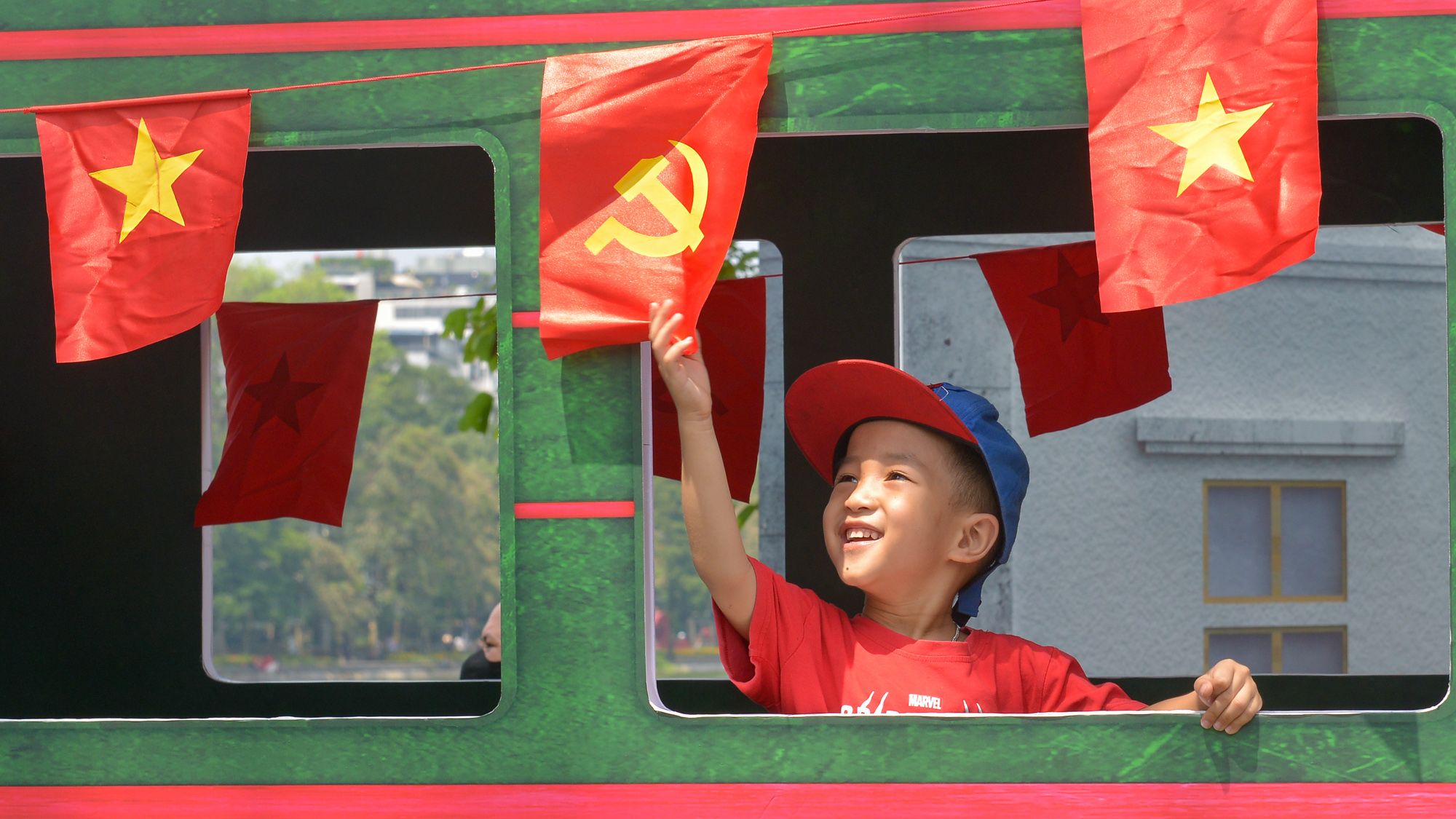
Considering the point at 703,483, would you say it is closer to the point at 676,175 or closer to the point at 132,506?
the point at 676,175

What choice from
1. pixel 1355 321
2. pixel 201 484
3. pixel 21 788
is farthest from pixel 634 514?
pixel 1355 321

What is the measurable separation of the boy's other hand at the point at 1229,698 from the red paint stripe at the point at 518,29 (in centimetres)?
86

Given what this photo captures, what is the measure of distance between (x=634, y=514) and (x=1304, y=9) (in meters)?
1.07

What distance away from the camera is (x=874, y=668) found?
234cm

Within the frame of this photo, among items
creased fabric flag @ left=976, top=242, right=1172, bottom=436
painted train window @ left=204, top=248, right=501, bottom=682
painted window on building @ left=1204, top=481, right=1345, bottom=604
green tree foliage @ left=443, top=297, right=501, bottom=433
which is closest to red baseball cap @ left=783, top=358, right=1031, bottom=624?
creased fabric flag @ left=976, top=242, right=1172, bottom=436

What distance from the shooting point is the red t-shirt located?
226cm

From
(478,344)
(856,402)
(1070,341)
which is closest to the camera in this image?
(856,402)

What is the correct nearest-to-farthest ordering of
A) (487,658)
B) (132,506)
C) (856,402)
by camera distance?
(856,402)
(132,506)
(487,658)

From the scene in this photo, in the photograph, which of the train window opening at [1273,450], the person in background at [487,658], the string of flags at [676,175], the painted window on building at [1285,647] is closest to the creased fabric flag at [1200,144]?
the string of flags at [676,175]

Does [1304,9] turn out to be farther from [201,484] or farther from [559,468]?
[201,484]

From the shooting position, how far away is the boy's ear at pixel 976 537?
8.09 feet

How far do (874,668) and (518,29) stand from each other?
3.48ft

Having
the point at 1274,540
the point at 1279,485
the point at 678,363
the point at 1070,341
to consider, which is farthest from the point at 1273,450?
the point at 678,363

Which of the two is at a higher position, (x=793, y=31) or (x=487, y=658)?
(x=793, y=31)
